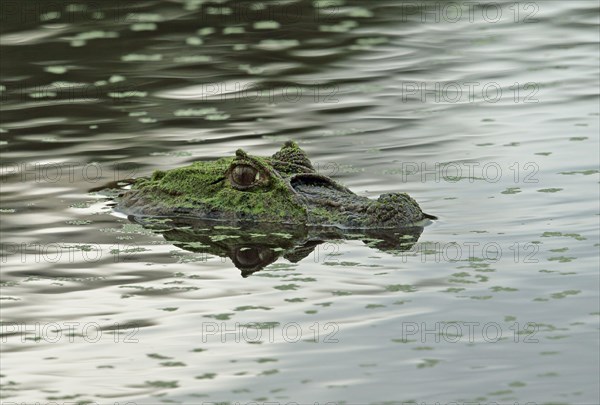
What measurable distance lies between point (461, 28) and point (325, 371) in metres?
18.3

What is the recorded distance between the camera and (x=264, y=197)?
51.5 feet

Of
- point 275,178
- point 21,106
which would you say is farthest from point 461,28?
point 275,178

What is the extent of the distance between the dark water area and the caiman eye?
A: 757mm

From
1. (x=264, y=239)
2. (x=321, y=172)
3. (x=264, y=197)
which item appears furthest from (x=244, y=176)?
(x=321, y=172)

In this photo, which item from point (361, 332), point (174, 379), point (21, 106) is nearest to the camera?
point (174, 379)

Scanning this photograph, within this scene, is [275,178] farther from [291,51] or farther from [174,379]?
[291,51]

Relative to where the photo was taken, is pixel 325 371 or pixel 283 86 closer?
pixel 325 371

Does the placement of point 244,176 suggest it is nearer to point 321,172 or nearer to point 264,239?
point 264,239

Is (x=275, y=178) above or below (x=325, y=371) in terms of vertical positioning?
above

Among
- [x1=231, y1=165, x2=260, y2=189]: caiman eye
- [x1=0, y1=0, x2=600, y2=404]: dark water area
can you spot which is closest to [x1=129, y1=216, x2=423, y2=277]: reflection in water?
[x1=0, y1=0, x2=600, y2=404]: dark water area

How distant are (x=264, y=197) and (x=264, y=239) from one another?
0.90m

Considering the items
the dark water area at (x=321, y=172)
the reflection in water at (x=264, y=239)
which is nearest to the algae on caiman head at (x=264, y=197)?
the reflection in water at (x=264, y=239)

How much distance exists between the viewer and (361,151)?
19328 mm

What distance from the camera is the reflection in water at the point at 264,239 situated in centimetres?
1425
